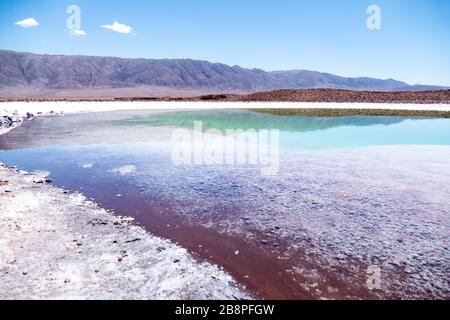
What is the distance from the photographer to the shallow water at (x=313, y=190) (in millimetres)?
6881

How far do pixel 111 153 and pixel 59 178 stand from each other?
447 cm

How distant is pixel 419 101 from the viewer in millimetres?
52188

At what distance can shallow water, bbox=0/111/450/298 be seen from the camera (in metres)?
6.88

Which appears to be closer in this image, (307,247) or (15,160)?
(307,247)

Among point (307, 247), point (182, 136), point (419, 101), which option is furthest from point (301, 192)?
point (419, 101)

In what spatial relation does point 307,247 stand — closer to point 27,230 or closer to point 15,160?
point 27,230

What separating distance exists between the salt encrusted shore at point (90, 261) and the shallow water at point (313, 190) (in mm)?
1222

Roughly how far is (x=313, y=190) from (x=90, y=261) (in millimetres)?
6311

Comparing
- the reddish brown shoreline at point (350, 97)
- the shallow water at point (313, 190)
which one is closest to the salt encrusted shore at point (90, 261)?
the shallow water at point (313, 190)

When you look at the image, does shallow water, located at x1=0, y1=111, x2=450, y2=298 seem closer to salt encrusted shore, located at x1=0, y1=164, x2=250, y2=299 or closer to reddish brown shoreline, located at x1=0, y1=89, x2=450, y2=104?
salt encrusted shore, located at x1=0, y1=164, x2=250, y2=299
